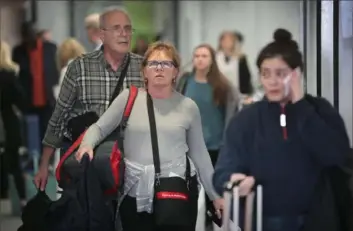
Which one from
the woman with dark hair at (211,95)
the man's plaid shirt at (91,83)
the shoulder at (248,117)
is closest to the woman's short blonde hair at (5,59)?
the woman with dark hair at (211,95)

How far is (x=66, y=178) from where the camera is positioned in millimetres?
3385

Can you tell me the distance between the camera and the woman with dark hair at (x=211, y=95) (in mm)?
4133

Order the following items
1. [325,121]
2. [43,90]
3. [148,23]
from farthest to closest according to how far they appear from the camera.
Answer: [148,23] → [43,90] → [325,121]

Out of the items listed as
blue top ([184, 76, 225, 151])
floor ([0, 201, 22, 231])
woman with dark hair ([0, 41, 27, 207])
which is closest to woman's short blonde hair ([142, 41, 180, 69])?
blue top ([184, 76, 225, 151])

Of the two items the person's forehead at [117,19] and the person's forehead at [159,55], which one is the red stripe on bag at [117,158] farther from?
the person's forehead at [117,19]

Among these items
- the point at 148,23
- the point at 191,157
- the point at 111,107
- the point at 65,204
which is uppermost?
the point at 148,23

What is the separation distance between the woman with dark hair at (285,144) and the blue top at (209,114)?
1.21m

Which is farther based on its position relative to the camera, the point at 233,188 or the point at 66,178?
the point at 66,178

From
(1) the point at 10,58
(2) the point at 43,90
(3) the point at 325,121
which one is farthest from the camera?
(2) the point at 43,90

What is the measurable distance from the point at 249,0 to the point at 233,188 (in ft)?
17.6

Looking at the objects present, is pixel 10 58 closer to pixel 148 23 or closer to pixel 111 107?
pixel 148 23

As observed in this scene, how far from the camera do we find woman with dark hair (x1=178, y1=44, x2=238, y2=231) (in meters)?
4.13

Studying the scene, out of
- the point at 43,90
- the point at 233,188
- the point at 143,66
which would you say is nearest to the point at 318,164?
the point at 233,188

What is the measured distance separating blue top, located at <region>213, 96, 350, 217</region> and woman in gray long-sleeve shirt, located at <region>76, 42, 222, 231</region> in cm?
39
